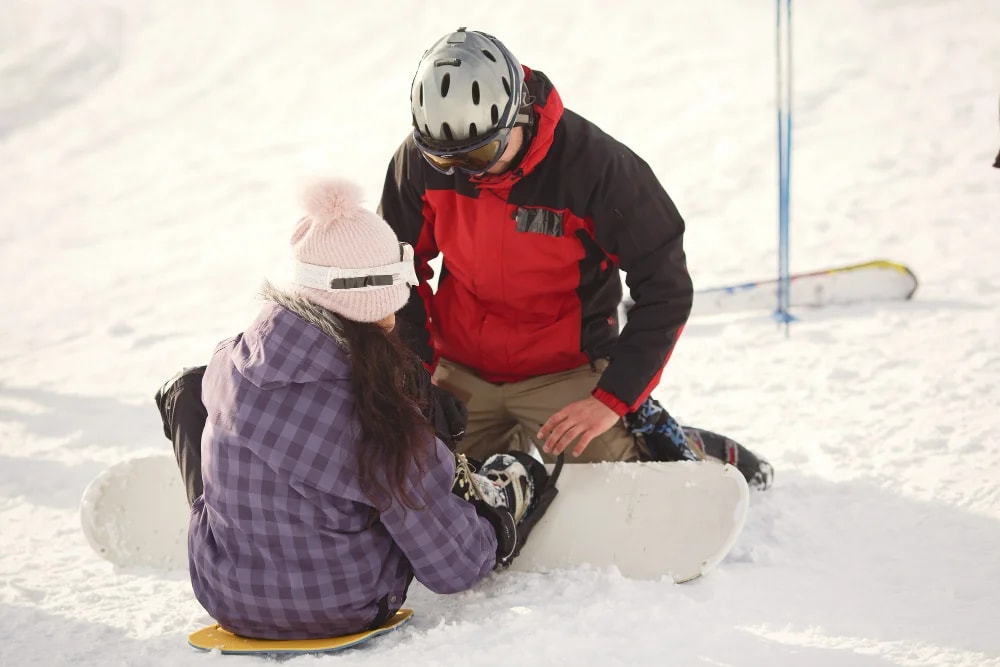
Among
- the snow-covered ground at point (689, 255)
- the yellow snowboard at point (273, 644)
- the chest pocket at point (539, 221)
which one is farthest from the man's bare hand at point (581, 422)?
the yellow snowboard at point (273, 644)

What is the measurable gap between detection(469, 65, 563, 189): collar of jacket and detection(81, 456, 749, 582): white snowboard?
0.91 meters

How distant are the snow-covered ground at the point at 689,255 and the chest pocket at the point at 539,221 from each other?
715 mm

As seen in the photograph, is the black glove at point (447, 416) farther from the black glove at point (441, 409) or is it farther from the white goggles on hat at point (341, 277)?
the white goggles on hat at point (341, 277)

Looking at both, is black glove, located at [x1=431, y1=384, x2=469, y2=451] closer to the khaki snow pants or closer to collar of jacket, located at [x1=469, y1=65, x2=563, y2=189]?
the khaki snow pants

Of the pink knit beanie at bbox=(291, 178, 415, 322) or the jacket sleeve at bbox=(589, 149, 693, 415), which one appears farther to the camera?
the jacket sleeve at bbox=(589, 149, 693, 415)

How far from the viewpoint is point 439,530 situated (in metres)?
2.27

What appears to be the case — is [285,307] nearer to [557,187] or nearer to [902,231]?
[557,187]

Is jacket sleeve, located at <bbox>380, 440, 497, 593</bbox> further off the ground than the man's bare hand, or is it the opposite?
the man's bare hand

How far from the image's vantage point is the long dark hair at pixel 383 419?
2.12m

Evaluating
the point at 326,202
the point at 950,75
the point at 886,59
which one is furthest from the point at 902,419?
the point at 886,59

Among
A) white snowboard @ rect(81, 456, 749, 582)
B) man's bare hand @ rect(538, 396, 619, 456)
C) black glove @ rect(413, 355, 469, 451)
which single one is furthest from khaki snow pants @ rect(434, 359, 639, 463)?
black glove @ rect(413, 355, 469, 451)

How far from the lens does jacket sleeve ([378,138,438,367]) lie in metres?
2.98

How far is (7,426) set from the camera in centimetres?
→ 456

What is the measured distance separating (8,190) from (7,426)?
5.70 m
